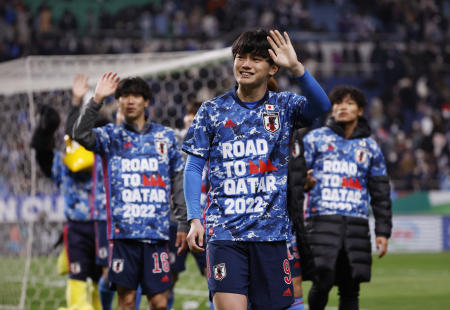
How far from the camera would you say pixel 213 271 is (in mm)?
3971

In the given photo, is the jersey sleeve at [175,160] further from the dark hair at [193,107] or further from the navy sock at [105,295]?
the navy sock at [105,295]

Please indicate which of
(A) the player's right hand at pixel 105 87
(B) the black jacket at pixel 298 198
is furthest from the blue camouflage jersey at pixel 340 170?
(A) the player's right hand at pixel 105 87

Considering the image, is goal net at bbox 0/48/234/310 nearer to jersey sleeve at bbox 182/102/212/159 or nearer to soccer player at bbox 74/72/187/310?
soccer player at bbox 74/72/187/310

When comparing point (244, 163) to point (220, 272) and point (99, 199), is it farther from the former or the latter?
point (99, 199)

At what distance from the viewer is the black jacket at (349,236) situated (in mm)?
6109

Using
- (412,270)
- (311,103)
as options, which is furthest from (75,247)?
(412,270)

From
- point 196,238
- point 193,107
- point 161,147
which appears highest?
point 193,107

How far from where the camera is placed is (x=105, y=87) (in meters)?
5.24

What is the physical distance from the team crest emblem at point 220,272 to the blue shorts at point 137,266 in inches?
61.4

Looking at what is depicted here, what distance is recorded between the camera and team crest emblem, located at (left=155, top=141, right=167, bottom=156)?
562 centimetres

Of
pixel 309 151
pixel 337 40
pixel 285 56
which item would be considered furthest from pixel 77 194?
pixel 337 40

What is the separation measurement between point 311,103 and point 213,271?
96 cm

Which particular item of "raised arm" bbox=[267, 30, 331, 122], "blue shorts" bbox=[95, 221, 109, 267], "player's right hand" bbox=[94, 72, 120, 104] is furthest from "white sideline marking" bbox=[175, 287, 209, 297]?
"raised arm" bbox=[267, 30, 331, 122]

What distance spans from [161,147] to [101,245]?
1517 millimetres
